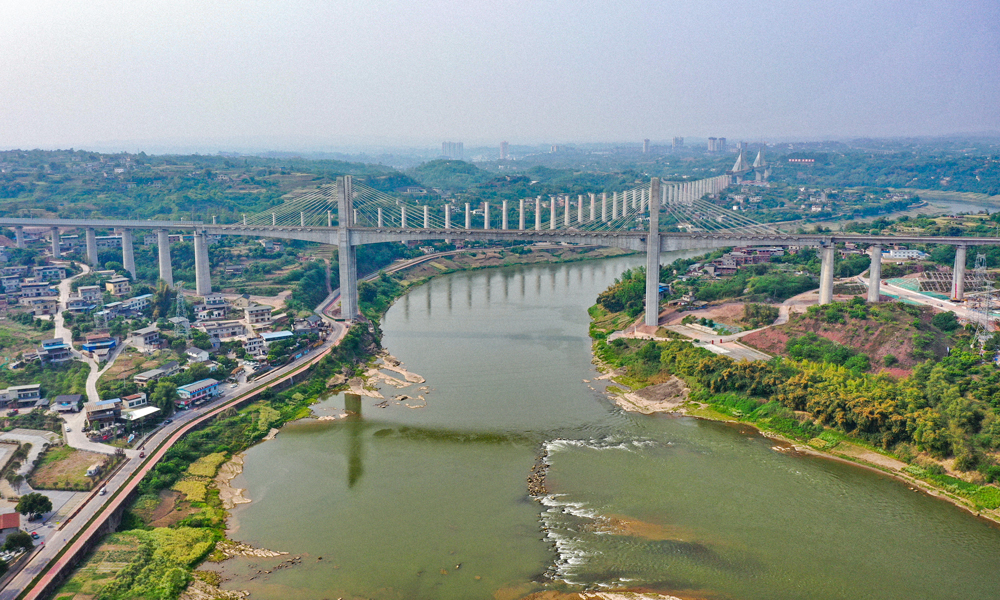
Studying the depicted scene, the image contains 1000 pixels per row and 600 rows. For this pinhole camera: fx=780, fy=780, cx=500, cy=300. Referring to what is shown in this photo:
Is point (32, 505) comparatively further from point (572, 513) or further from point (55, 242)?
point (55, 242)

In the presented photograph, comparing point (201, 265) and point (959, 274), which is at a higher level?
point (959, 274)

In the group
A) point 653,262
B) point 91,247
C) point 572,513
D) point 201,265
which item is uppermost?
point 653,262

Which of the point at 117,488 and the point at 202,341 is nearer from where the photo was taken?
the point at 117,488

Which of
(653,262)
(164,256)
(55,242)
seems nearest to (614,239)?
(653,262)

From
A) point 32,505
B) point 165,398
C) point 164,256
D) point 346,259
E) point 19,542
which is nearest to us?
point 19,542

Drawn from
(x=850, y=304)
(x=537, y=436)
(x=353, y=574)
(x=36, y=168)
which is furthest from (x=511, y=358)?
(x=36, y=168)

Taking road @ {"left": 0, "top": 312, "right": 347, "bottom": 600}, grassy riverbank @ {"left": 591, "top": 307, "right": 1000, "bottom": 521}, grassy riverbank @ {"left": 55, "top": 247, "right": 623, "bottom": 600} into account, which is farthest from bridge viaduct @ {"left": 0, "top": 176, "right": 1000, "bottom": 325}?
road @ {"left": 0, "top": 312, "right": 347, "bottom": 600}
